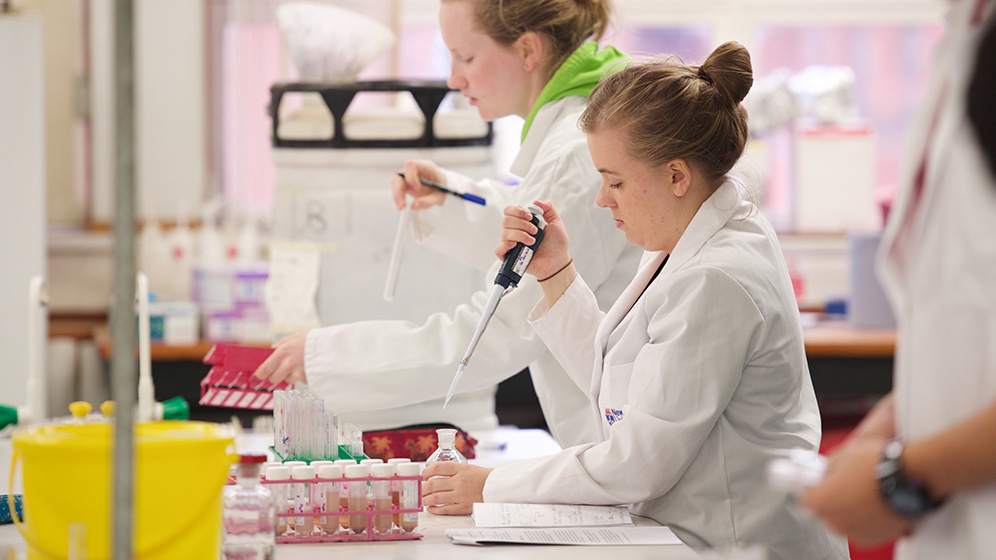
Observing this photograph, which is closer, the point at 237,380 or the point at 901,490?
the point at 901,490

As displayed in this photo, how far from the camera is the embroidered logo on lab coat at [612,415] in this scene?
1303 millimetres

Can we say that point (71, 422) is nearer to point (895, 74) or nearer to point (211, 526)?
point (211, 526)

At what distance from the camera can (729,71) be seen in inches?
51.6

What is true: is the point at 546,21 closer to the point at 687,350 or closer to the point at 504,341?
the point at 504,341

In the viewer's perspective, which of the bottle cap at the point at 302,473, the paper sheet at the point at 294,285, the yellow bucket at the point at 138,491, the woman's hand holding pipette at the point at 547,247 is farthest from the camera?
the paper sheet at the point at 294,285

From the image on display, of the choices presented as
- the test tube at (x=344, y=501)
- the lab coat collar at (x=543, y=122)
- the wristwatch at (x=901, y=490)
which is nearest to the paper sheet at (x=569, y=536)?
the test tube at (x=344, y=501)

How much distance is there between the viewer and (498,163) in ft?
13.5

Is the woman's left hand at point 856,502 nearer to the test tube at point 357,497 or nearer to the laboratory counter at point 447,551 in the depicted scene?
the laboratory counter at point 447,551

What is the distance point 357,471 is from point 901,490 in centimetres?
63

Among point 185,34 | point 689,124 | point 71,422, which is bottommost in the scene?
point 71,422

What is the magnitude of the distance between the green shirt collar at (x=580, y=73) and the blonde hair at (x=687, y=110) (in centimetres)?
34

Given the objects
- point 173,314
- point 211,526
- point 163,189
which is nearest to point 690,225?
point 211,526

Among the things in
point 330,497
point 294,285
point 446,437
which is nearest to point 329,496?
point 330,497

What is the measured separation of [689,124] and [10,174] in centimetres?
234
